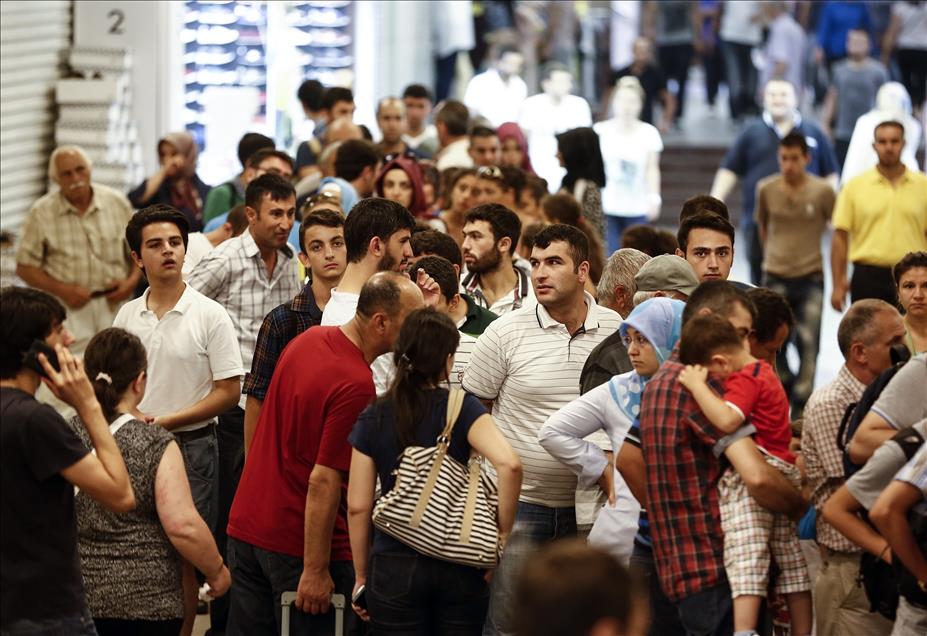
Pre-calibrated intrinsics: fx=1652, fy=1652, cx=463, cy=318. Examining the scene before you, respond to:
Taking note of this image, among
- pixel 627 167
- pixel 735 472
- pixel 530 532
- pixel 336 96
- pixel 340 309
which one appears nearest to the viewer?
pixel 735 472

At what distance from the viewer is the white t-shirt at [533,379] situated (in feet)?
18.8

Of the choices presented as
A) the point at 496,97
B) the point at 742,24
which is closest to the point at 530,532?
the point at 496,97

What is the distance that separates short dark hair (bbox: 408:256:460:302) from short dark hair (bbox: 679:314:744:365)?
5.27 ft

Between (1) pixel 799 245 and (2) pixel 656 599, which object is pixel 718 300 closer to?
(2) pixel 656 599

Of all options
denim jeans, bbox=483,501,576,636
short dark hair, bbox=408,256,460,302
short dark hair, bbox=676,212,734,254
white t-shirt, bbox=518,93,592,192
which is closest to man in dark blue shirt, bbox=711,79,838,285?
white t-shirt, bbox=518,93,592,192

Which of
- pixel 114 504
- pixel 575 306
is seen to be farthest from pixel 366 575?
pixel 575 306

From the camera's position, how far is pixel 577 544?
2961 millimetres

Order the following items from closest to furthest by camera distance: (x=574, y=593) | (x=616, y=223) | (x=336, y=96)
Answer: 1. (x=574, y=593)
2. (x=336, y=96)
3. (x=616, y=223)

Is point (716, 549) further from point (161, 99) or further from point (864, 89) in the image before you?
point (864, 89)

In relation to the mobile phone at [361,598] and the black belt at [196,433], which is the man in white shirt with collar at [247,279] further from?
the mobile phone at [361,598]

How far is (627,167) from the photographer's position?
1390 centimetres

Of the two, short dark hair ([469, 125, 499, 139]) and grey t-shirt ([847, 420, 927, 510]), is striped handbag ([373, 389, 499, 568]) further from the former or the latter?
short dark hair ([469, 125, 499, 139])

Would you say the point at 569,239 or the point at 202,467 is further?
the point at 202,467

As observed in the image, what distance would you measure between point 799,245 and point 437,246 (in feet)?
17.3
